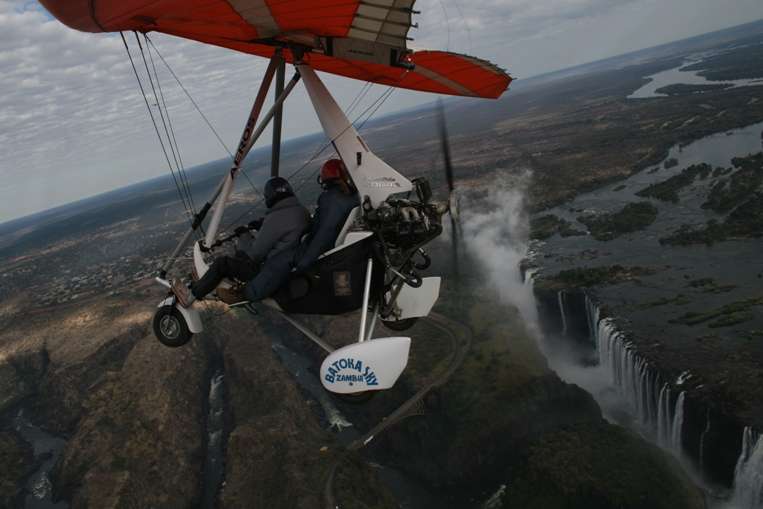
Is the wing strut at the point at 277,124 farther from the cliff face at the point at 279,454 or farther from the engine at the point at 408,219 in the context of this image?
the cliff face at the point at 279,454

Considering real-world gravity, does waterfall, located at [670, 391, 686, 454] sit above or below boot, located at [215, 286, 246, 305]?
below

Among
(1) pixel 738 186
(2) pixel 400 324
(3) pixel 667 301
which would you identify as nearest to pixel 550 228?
(1) pixel 738 186

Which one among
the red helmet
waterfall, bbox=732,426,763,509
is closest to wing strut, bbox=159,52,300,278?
the red helmet

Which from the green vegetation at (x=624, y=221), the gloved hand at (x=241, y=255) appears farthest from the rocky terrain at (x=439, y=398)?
the gloved hand at (x=241, y=255)

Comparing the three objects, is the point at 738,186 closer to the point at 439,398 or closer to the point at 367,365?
the point at 439,398

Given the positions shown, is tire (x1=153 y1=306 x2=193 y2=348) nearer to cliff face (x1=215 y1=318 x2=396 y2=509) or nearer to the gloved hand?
the gloved hand

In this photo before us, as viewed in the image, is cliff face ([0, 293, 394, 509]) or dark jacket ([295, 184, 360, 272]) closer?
dark jacket ([295, 184, 360, 272])

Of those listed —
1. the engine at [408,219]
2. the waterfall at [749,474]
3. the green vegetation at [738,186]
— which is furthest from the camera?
the green vegetation at [738,186]

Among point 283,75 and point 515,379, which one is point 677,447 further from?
point 283,75

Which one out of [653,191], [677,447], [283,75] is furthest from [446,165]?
[653,191]
